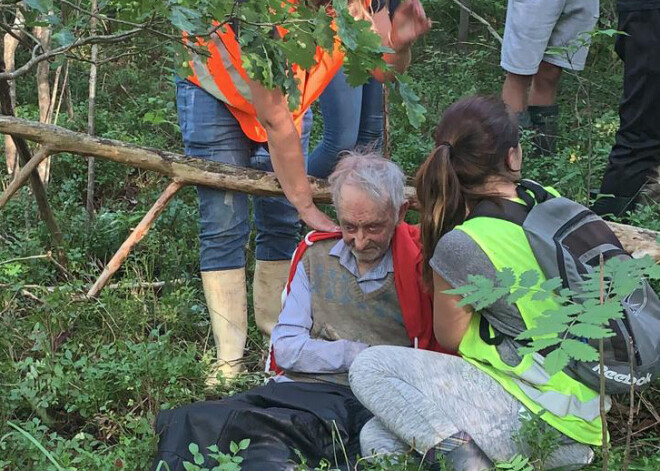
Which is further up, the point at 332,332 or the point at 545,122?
the point at 545,122

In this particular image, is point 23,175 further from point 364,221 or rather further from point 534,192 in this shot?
point 534,192

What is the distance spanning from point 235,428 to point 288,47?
1284 mm

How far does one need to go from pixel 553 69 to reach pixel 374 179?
2852mm

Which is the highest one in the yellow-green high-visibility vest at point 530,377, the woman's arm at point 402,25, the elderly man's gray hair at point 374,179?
the woman's arm at point 402,25

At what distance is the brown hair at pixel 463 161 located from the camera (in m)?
2.90

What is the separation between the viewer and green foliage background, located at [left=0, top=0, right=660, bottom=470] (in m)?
3.48

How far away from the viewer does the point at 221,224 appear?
3.92 m

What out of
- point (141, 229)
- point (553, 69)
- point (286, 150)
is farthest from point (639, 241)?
point (553, 69)

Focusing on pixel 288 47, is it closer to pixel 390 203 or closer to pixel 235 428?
pixel 390 203

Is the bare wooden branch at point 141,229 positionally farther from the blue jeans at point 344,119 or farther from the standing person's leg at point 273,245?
the blue jeans at point 344,119

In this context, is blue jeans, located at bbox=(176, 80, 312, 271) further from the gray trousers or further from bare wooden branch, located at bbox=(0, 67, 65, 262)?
the gray trousers

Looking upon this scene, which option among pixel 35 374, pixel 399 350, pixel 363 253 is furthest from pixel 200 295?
pixel 399 350

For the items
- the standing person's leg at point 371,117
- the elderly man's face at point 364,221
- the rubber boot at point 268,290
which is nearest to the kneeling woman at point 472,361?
the elderly man's face at point 364,221

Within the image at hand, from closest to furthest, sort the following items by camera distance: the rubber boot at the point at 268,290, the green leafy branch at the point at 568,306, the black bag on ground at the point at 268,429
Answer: the green leafy branch at the point at 568,306, the black bag on ground at the point at 268,429, the rubber boot at the point at 268,290
